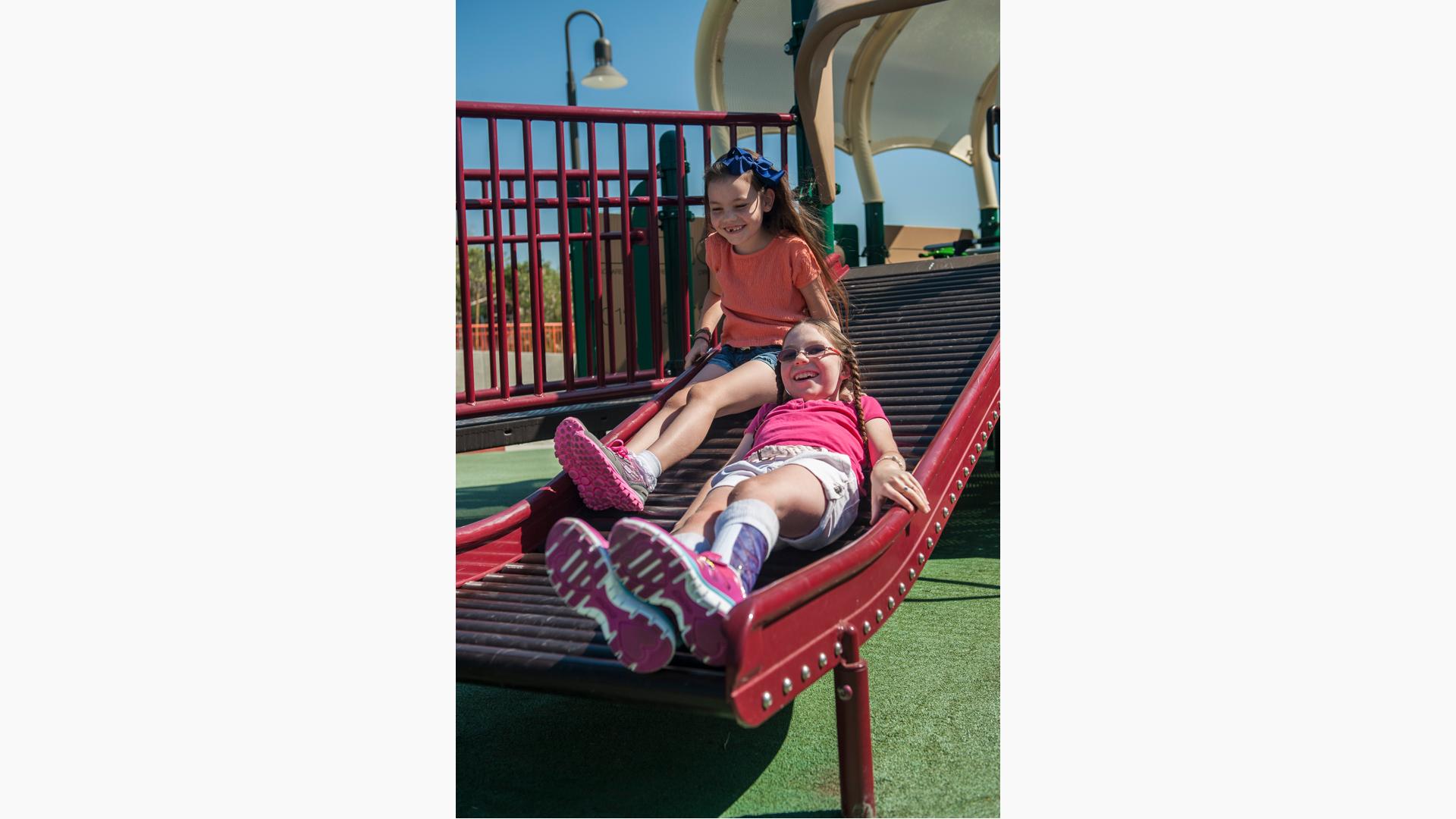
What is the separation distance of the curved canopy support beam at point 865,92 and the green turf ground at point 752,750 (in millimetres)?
7059

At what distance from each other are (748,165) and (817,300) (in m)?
0.55

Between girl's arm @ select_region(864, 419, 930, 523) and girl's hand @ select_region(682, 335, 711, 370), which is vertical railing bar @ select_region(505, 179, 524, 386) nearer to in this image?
girl's hand @ select_region(682, 335, 711, 370)

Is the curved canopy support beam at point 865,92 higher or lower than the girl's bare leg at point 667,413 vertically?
higher

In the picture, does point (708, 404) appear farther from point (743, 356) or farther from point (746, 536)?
point (746, 536)

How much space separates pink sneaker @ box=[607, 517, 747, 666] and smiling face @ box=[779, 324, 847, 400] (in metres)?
1.12

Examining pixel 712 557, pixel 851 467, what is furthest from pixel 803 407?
pixel 712 557

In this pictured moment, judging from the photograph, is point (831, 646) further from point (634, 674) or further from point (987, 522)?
point (987, 522)

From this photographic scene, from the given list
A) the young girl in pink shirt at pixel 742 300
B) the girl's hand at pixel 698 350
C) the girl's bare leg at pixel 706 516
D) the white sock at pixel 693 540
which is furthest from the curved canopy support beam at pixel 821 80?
the white sock at pixel 693 540

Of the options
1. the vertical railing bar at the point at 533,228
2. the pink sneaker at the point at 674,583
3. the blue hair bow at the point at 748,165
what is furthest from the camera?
the vertical railing bar at the point at 533,228

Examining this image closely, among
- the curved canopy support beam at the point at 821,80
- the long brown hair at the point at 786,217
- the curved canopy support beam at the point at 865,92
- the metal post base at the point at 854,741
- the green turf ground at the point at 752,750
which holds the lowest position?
the green turf ground at the point at 752,750

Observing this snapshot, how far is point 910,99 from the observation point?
39.5 ft

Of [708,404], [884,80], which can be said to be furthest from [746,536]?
[884,80]

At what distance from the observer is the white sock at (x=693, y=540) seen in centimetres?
244

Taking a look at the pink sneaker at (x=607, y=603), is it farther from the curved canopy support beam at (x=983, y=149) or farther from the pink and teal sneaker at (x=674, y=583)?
the curved canopy support beam at (x=983, y=149)
